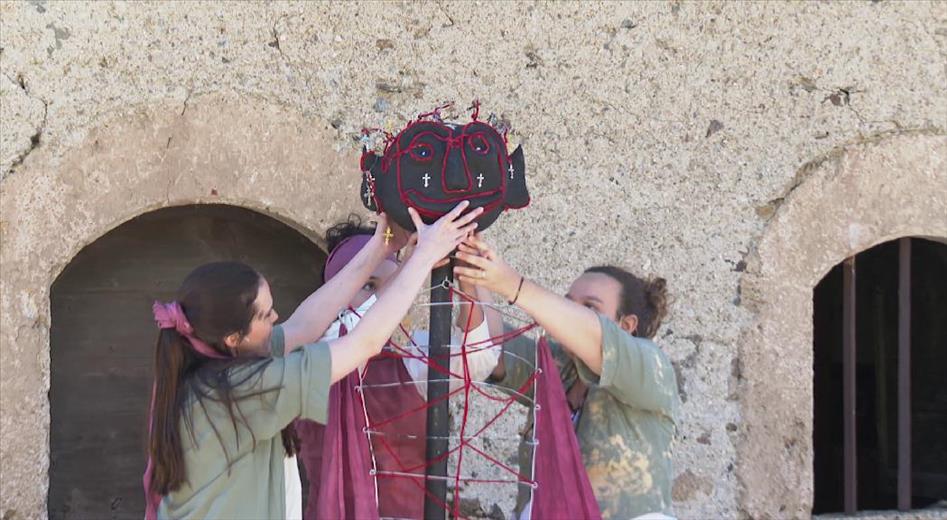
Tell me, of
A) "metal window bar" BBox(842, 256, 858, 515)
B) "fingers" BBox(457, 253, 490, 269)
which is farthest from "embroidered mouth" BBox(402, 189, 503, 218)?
"metal window bar" BBox(842, 256, 858, 515)

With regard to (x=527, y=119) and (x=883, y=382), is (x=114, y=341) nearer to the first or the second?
(x=527, y=119)

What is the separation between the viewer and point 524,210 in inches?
167

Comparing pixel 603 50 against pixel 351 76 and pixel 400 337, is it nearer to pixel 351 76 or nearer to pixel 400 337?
pixel 351 76

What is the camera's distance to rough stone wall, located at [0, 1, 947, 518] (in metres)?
3.80

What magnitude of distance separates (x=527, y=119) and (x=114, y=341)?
1610 millimetres

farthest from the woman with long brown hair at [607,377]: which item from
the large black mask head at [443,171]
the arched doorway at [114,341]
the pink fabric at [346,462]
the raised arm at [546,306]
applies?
the arched doorway at [114,341]

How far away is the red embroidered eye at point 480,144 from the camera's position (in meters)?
2.63

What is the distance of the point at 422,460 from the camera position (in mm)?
2904

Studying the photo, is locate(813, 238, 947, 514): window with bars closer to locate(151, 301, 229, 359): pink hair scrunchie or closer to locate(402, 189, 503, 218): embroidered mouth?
locate(402, 189, 503, 218): embroidered mouth

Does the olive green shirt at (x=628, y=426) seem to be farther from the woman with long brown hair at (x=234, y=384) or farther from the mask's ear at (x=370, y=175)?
the mask's ear at (x=370, y=175)

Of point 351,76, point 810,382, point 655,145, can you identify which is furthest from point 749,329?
point 351,76

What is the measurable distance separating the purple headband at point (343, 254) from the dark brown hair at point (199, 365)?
0.61m

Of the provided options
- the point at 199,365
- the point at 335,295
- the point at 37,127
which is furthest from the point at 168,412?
the point at 37,127

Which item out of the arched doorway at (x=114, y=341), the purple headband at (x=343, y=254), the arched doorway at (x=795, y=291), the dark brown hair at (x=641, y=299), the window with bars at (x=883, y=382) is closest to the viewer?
the dark brown hair at (x=641, y=299)
